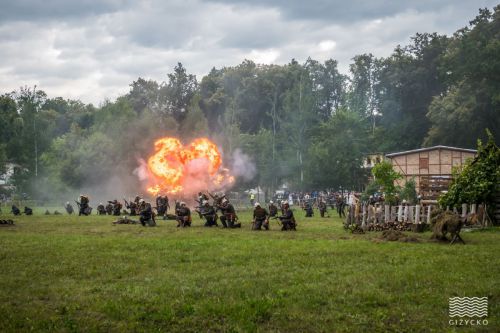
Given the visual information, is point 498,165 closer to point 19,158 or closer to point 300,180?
point 300,180

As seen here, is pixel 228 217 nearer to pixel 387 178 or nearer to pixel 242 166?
pixel 387 178

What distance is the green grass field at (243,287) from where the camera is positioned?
28.3 feet

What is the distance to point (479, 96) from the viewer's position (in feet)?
211

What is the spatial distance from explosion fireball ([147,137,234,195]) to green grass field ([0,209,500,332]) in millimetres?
31864

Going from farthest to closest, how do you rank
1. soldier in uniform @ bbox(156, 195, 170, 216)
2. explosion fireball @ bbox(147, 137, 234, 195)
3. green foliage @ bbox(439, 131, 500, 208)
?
1. explosion fireball @ bbox(147, 137, 234, 195)
2. soldier in uniform @ bbox(156, 195, 170, 216)
3. green foliage @ bbox(439, 131, 500, 208)

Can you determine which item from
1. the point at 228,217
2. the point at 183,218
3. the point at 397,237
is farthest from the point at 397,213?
the point at 183,218

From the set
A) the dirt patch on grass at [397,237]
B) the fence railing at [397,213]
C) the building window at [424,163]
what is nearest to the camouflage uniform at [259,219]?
the fence railing at [397,213]

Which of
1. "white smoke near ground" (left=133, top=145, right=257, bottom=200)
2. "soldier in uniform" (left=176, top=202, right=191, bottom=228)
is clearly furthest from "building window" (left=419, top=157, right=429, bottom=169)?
"soldier in uniform" (left=176, top=202, right=191, bottom=228)

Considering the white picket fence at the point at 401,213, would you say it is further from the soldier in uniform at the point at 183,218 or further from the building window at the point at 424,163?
the building window at the point at 424,163

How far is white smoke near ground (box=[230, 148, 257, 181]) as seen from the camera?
217 feet

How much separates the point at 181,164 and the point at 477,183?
31.4m

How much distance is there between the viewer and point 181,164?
49531 millimetres

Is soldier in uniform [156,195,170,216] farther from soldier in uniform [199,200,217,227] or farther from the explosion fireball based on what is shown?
the explosion fireball

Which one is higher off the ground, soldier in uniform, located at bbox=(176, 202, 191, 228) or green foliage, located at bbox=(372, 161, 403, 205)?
green foliage, located at bbox=(372, 161, 403, 205)
